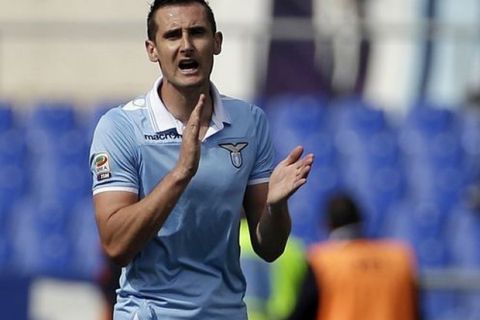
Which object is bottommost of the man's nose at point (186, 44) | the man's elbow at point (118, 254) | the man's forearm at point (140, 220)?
the man's elbow at point (118, 254)

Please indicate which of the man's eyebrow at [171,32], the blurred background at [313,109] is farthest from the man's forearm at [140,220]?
the blurred background at [313,109]

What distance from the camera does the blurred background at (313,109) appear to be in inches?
539

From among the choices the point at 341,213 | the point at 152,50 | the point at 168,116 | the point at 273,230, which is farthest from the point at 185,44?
the point at 341,213

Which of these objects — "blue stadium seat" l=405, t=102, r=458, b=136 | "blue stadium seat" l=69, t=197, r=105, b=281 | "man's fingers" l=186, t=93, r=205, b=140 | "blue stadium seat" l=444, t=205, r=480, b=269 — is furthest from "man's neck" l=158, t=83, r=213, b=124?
"blue stadium seat" l=405, t=102, r=458, b=136

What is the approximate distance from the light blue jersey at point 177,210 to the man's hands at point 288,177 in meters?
0.13

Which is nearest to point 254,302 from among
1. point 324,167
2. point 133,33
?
point 324,167

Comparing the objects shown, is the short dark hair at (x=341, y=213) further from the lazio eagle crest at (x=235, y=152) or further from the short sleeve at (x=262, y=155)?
the lazio eagle crest at (x=235, y=152)

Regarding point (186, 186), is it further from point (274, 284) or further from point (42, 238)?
point (42, 238)

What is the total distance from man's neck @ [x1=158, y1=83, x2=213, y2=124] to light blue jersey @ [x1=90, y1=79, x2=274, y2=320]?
0.10 feet

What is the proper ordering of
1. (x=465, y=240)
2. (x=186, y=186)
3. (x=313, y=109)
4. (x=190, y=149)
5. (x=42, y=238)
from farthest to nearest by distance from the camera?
(x=313, y=109) < (x=42, y=238) < (x=465, y=240) < (x=186, y=186) < (x=190, y=149)

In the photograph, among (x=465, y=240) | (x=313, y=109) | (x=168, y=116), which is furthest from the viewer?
(x=313, y=109)

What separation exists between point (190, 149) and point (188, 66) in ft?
1.10

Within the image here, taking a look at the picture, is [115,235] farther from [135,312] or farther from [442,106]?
[442,106]

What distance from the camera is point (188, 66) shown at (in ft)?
17.2
